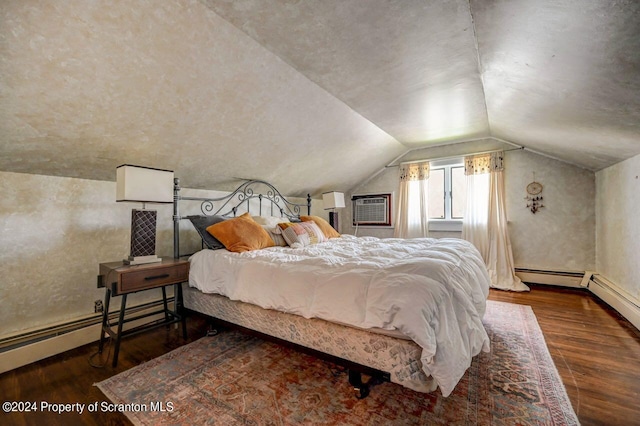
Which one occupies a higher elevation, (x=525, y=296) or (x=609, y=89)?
(x=609, y=89)

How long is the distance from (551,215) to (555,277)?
91 cm

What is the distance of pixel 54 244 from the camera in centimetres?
211

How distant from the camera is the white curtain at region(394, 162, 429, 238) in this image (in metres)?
4.79

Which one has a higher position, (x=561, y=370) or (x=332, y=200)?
(x=332, y=200)

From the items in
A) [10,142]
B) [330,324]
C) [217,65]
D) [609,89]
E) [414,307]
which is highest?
[217,65]

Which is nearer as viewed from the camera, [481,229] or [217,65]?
[217,65]

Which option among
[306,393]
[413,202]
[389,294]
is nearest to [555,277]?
[413,202]

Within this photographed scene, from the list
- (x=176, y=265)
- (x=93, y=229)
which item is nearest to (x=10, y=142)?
(x=93, y=229)

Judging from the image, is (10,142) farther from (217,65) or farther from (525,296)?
(525,296)

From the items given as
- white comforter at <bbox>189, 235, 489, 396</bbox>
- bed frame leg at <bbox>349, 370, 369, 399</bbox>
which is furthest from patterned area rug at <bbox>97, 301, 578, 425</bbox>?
white comforter at <bbox>189, 235, 489, 396</bbox>

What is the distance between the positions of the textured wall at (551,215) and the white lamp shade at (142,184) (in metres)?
4.55

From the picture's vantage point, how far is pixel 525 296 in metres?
3.49

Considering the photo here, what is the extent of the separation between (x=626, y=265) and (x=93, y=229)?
5285 millimetres

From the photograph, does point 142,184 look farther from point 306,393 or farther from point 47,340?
point 306,393
